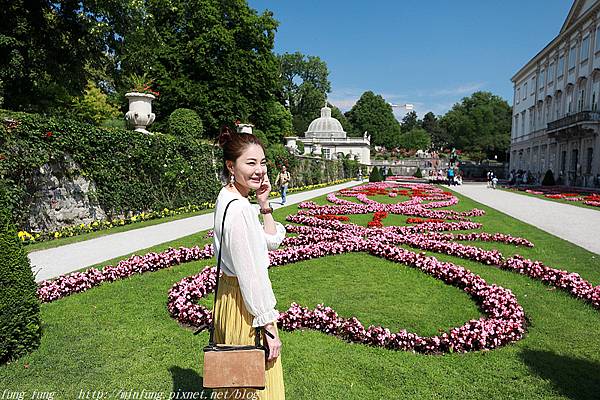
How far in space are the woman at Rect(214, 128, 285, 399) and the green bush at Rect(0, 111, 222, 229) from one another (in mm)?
7815

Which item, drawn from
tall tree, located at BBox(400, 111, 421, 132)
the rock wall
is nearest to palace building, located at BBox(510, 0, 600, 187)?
the rock wall

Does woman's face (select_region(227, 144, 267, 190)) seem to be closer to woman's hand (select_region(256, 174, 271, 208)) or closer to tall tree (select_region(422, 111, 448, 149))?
woman's hand (select_region(256, 174, 271, 208))

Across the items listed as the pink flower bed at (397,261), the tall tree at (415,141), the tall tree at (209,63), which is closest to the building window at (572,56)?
the tall tree at (209,63)

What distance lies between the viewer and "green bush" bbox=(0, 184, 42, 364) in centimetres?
336

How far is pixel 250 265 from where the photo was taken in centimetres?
199

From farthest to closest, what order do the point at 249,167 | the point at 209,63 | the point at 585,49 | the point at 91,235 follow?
the point at 585,49 → the point at 209,63 → the point at 91,235 → the point at 249,167

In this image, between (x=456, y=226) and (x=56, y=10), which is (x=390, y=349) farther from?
(x=56, y=10)

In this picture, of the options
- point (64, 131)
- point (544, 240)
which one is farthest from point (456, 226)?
point (64, 131)

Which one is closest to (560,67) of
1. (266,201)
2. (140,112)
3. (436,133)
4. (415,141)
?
(140,112)

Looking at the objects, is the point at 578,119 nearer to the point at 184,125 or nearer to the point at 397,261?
the point at 184,125

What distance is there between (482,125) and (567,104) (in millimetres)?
45004

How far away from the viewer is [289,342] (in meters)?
3.91

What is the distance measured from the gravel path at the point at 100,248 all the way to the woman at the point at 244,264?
14.8 ft

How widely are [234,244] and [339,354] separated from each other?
85.4 inches
